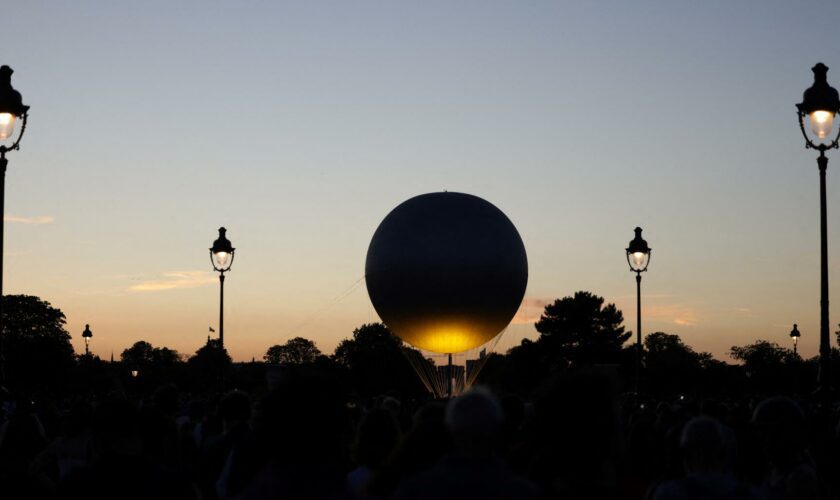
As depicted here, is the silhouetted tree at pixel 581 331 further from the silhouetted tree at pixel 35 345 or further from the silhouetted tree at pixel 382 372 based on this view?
the silhouetted tree at pixel 35 345

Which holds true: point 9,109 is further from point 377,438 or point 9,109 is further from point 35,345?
point 35,345

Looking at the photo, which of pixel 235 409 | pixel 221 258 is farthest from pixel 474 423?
pixel 221 258

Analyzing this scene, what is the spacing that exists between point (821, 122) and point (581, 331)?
110 metres

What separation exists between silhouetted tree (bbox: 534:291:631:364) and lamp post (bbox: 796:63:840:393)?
107209 millimetres

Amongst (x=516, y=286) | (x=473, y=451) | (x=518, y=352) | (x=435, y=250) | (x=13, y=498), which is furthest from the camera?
(x=518, y=352)

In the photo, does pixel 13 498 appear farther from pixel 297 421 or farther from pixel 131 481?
pixel 297 421

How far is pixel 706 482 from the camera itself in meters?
6.17

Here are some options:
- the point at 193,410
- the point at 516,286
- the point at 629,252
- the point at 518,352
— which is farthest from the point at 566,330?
the point at 193,410

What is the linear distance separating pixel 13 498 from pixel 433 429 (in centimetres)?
254

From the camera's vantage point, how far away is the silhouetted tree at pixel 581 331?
411 feet

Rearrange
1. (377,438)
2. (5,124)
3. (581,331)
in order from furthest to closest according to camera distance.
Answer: (581,331), (5,124), (377,438)

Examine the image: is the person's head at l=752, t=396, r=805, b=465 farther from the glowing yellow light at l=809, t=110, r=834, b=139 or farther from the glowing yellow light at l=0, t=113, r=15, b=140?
the glowing yellow light at l=0, t=113, r=15, b=140

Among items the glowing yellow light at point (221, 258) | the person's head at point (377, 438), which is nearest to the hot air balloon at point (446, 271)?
the glowing yellow light at point (221, 258)

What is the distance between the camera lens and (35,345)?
113 m
